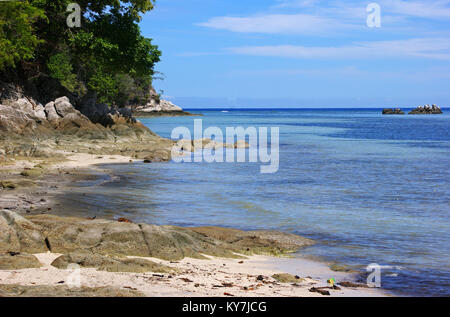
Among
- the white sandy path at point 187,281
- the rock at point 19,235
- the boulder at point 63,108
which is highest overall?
the boulder at point 63,108

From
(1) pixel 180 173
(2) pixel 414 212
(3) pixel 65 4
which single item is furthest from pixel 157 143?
(2) pixel 414 212

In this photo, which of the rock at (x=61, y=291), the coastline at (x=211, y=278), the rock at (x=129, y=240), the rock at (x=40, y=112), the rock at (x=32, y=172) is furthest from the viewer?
the rock at (x=40, y=112)

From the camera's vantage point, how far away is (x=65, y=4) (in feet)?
120

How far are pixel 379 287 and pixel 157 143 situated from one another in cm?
3272

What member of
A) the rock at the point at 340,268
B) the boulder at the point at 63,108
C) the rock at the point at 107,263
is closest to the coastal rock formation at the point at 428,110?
the boulder at the point at 63,108

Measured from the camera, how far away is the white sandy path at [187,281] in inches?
298

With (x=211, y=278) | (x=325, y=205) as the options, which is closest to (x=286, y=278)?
(x=211, y=278)

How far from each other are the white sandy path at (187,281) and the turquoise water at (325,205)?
6.24ft

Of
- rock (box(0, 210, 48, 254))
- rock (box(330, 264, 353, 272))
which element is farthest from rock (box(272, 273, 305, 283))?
rock (box(0, 210, 48, 254))

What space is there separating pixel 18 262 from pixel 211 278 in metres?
2.91

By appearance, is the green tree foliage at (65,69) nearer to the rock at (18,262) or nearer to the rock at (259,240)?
the rock at (259,240)

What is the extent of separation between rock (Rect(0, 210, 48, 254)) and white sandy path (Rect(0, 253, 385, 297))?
0.31m

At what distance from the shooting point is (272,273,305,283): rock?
8699mm

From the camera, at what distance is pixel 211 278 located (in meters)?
8.40
